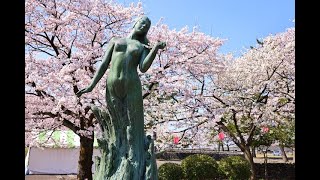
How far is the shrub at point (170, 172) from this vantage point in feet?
49.7

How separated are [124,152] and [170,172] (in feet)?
35.4

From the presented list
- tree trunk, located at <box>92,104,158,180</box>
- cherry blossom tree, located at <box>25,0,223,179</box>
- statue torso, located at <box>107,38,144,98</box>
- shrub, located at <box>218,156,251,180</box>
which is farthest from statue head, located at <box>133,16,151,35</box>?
shrub, located at <box>218,156,251,180</box>

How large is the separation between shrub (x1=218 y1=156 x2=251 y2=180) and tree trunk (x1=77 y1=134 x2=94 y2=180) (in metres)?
6.70

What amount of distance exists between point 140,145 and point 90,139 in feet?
23.3

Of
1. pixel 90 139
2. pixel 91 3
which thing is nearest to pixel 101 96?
pixel 90 139

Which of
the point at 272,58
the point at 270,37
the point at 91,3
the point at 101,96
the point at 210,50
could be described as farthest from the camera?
the point at 270,37

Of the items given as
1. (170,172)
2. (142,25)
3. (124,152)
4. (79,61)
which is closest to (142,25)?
(142,25)

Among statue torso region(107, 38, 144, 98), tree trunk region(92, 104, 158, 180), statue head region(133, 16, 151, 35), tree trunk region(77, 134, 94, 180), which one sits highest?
statue head region(133, 16, 151, 35)

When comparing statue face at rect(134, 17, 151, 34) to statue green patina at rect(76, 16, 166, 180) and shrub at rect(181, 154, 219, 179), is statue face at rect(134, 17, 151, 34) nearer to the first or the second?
statue green patina at rect(76, 16, 166, 180)

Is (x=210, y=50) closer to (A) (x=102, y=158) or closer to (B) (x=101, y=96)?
(B) (x=101, y=96)

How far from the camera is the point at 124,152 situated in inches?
188

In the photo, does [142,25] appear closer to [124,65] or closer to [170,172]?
[124,65]

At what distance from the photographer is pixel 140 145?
4.84 m

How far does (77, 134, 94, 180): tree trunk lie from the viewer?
460 inches
